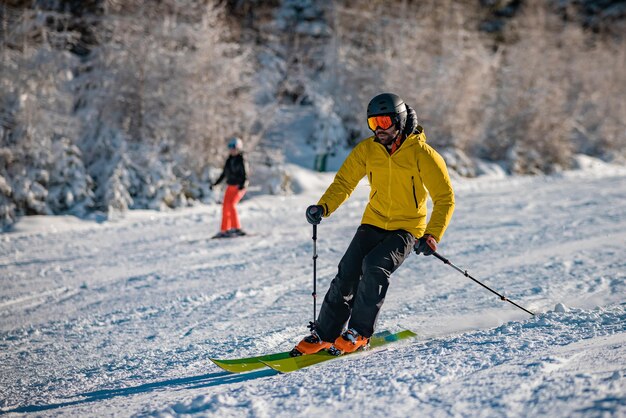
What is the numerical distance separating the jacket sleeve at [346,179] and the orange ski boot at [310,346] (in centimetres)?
97

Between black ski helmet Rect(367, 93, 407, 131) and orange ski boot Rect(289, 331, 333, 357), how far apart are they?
169cm

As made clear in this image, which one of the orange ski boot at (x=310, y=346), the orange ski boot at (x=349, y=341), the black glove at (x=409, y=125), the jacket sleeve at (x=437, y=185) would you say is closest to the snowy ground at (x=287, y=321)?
the orange ski boot at (x=349, y=341)

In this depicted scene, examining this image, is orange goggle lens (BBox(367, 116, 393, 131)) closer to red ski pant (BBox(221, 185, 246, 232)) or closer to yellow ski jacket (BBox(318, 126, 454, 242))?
yellow ski jacket (BBox(318, 126, 454, 242))

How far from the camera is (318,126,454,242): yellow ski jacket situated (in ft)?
12.5

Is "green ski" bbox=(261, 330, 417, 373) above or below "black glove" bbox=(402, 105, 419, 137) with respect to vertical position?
below

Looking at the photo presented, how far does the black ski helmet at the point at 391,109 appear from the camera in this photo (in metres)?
3.81

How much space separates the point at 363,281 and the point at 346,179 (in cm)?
90

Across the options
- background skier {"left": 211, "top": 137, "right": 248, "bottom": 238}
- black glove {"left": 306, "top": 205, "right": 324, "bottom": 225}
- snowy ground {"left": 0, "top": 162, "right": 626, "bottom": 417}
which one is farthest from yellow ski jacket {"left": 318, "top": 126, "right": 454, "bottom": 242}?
background skier {"left": 211, "top": 137, "right": 248, "bottom": 238}

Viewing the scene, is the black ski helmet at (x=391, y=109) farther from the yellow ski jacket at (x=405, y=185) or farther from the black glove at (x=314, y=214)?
the black glove at (x=314, y=214)

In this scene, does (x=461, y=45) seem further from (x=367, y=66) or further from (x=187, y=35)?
(x=187, y=35)

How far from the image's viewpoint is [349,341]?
387cm

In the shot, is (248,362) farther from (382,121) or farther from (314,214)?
(382,121)

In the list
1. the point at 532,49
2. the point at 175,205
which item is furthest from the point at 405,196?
the point at 532,49

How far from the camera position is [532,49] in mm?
23812
